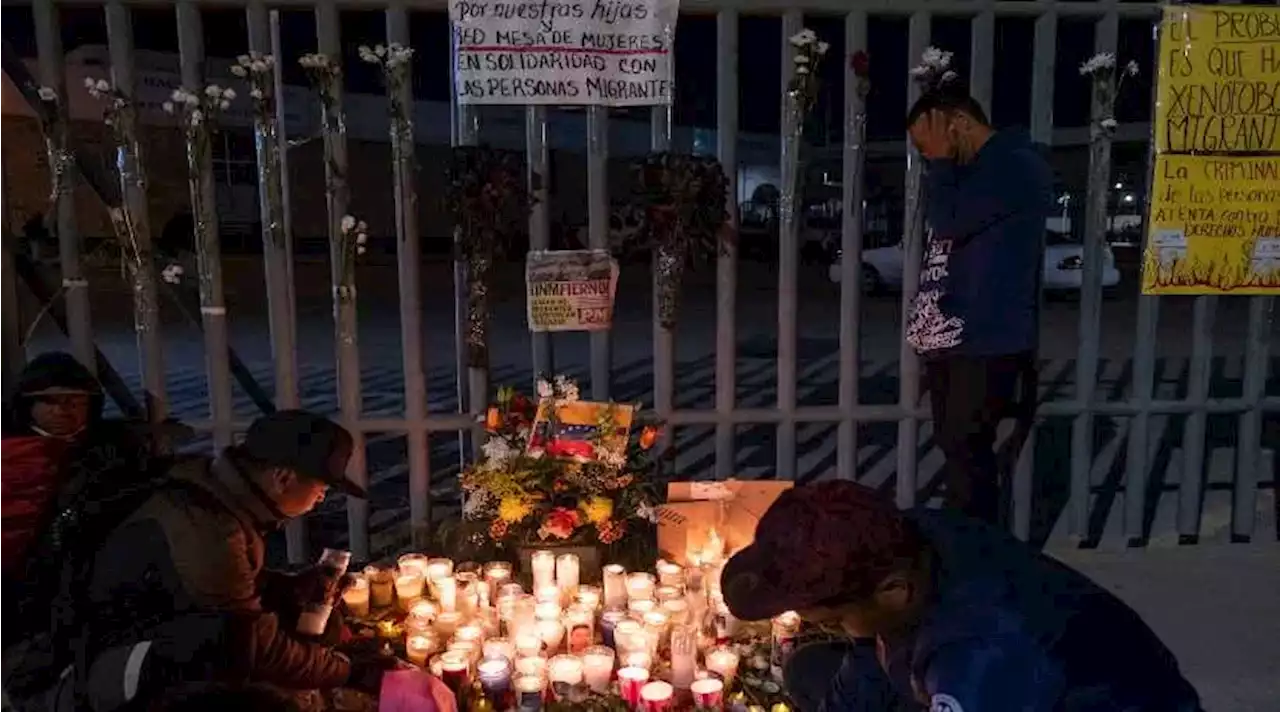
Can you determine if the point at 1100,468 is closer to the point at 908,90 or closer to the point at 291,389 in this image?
the point at 908,90

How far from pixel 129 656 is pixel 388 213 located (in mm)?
22691

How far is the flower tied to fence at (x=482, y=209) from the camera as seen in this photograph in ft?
15.6

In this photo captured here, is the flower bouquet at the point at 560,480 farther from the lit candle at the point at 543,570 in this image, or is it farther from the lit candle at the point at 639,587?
the lit candle at the point at 639,587

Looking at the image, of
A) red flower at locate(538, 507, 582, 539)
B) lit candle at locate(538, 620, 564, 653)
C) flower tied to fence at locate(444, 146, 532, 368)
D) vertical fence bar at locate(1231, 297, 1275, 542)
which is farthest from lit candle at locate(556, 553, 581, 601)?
vertical fence bar at locate(1231, 297, 1275, 542)

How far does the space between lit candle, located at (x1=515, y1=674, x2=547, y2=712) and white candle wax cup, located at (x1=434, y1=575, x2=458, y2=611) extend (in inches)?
29.0

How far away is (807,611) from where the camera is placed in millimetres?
2135

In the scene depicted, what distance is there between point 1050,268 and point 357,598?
1541 cm

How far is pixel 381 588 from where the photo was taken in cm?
429

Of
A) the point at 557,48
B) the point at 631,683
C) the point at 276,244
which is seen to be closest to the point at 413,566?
the point at 631,683

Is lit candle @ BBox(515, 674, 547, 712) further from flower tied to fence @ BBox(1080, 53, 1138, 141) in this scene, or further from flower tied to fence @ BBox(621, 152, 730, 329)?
flower tied to fence @ BBox(1080, 53, 1138, 141)

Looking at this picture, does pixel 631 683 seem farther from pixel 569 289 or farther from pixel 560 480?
pixel 569 289

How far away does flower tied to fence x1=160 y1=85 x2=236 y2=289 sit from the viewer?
459cm

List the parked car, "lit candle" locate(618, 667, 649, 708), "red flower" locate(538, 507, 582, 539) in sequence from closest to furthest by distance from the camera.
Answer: "lit candle" locate(618, 667, 649, 708), "red flower" locate(538, 507, 582, 539), the parked car

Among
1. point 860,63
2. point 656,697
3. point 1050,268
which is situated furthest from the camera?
point 1050,268
